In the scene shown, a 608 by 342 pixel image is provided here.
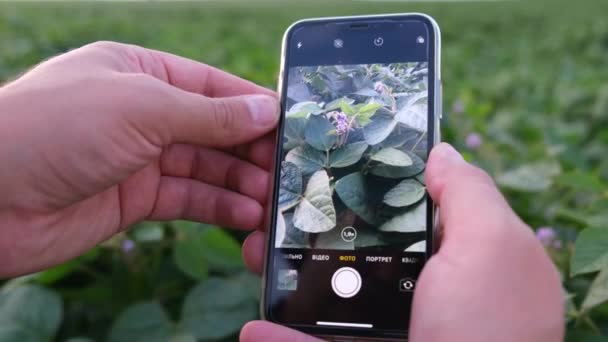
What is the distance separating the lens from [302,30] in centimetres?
116

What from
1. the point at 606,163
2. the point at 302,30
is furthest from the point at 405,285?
the point at 606,163

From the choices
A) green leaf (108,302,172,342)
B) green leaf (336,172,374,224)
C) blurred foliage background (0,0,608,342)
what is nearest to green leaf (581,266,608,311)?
blurred foliage background (0,0,608,342)

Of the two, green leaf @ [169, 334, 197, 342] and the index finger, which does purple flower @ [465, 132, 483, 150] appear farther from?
green leaf @ [169, 334, 197, 342]

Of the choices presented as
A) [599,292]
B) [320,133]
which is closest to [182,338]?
[320,133]

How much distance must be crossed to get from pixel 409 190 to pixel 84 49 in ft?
1.70

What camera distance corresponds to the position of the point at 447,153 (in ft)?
2.94

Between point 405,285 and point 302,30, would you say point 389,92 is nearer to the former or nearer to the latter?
point 302,30

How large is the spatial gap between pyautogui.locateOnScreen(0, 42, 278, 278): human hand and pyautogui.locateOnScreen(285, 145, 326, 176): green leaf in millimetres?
59

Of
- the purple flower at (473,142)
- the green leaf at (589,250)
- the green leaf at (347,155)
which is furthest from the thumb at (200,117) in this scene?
the purple flower at (473,142)

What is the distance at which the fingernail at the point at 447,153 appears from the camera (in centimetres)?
88

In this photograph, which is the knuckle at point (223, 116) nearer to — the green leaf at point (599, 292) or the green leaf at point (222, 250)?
the green leaf at point (222, 250)

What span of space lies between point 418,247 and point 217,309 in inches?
13.6

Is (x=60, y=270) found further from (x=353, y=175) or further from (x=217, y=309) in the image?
(x=353, y=175)

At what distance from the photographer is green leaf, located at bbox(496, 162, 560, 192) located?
1.32m
